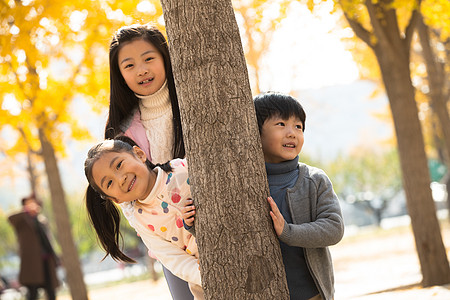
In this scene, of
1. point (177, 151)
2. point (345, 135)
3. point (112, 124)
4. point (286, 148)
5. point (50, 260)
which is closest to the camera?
point (286, 148)

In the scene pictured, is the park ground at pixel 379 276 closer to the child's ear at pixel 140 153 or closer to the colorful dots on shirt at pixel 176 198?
the colorful dots on shirt at pixel 176 198

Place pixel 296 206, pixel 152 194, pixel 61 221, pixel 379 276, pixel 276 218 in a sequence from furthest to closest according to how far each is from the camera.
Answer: pixel 61 221 → pixel 379 276 → pixel 152 194 → pixel 296 206 → pixel 276 218

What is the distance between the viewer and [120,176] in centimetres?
253

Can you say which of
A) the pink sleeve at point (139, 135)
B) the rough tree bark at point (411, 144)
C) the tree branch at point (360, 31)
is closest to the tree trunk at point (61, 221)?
the tree branch at point (360, 31)

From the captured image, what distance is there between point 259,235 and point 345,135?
78.7 metres

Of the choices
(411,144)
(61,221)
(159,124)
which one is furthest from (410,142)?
(61,221)

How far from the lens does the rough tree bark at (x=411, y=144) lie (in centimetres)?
663

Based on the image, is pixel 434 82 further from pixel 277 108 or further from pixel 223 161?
pixel 223 161

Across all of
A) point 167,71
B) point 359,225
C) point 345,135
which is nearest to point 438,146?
point 359,225

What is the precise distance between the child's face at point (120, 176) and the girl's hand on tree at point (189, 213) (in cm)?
23

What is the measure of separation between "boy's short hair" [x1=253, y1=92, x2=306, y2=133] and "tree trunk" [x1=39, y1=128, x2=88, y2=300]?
700cm

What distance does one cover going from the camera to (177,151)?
2875 millimetres

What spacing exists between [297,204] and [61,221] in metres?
7.28

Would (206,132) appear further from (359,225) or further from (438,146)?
(359,225)
